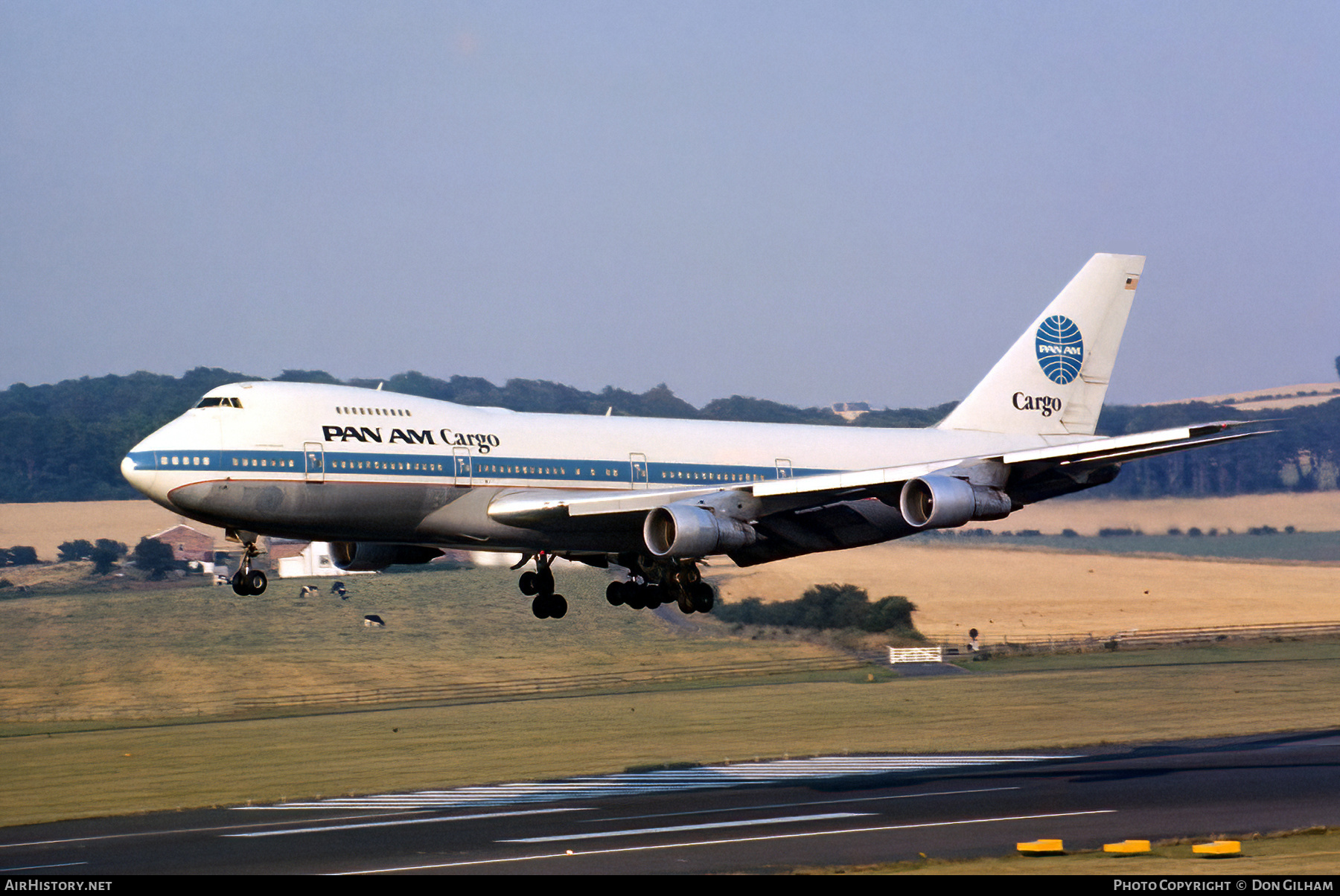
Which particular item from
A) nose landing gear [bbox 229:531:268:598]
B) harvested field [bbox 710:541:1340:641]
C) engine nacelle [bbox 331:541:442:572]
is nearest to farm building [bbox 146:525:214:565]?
harvested field [bbox 710:541:1340:641]

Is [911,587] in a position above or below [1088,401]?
below

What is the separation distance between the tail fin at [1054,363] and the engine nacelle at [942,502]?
13630mm

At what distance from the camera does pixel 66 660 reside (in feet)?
268

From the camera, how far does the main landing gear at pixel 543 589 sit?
50531 mm

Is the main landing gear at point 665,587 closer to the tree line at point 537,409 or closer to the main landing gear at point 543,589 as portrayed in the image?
the main landing gear at point 543,589

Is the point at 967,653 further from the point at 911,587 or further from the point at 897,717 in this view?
the point at 897,717

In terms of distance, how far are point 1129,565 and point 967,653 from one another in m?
11.3

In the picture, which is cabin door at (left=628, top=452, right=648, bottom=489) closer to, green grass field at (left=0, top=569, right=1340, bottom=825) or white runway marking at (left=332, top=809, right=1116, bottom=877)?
white runway marking at (left=332, top=809, right=1116, bottom=877)

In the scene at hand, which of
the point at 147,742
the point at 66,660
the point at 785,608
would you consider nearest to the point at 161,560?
the point at 66,660

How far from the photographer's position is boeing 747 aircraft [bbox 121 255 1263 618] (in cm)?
4081

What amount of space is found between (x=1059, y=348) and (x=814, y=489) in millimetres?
19180

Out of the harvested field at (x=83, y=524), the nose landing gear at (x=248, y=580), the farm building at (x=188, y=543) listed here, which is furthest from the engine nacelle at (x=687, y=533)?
the farm building at (x=188, y=543)

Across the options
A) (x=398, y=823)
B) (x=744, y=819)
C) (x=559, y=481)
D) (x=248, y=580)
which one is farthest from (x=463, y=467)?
(x=398, y=823)
